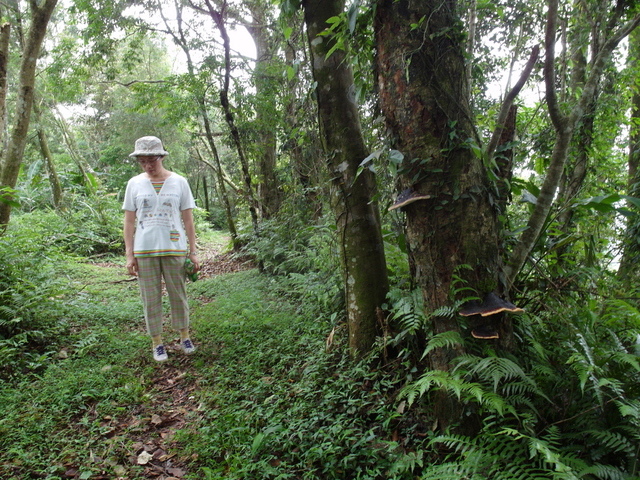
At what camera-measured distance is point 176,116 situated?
28.8 ft

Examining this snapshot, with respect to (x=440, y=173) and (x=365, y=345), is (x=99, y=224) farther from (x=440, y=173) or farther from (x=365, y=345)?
(x=440, y=173)

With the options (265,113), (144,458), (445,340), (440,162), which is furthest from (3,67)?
(445,340)

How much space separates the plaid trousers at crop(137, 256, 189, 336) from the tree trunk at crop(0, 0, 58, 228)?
403 cm

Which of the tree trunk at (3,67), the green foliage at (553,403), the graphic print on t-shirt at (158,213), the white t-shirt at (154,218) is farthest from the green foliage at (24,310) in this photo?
the green foliage at (553,403)

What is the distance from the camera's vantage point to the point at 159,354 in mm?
4062

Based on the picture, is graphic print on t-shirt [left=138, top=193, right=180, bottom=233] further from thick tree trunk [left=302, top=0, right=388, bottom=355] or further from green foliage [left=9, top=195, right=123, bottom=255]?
green foliage [left=9, top=195, right=123, bottom=255]

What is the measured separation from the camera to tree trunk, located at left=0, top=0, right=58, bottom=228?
20.5ft

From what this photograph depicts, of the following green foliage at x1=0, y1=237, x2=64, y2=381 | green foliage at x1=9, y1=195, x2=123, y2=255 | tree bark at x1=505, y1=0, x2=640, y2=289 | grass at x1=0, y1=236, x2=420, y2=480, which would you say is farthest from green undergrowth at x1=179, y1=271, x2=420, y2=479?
green foliage at x1=9, y1=195, x2=123, y2=255

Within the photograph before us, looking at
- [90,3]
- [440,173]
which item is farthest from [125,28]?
[440,173]

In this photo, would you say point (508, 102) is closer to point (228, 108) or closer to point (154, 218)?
point (154, 218)

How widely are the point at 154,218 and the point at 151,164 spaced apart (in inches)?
21.9

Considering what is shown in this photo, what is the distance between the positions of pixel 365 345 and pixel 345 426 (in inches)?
31.4

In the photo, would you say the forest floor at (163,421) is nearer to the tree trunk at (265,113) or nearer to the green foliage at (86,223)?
the tree trunk at (265,113)

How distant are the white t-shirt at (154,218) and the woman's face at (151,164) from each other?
0.24 feet
